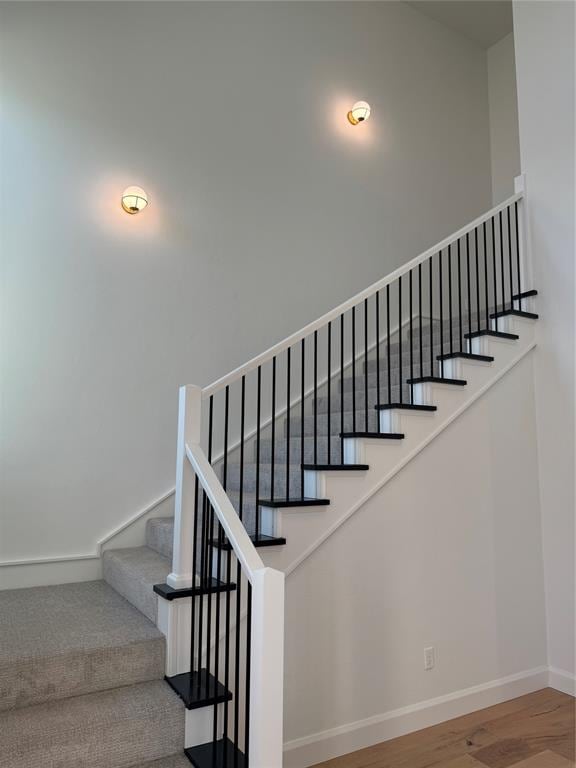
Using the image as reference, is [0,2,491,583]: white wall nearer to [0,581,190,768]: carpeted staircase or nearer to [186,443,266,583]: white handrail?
[0,581,190,768]: carpeted staircase

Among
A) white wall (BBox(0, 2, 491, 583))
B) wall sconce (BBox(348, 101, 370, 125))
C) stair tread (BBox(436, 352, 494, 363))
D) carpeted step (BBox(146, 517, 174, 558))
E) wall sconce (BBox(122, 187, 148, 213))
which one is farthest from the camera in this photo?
wall sconce (BBox(348, 101, 370, 125))

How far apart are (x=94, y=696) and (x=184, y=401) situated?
1.26m

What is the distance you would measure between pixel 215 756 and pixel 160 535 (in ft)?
4.66

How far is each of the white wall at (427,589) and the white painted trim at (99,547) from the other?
137cm

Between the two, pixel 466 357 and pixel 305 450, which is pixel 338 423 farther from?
pixel 466 357

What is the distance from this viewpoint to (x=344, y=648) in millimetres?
2719

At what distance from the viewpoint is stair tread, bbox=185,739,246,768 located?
1.98 metres

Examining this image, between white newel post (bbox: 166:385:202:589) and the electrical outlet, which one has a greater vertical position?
white newel post (bbox: 166:385:202:589)

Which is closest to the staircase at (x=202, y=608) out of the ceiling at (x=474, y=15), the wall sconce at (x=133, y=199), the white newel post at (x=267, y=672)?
the white newel post at (x=267, y=672)

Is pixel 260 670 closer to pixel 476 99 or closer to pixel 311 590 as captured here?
pixel 311 590

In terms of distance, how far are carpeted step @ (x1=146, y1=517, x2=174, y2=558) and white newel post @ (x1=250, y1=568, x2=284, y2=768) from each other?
1.50 meters

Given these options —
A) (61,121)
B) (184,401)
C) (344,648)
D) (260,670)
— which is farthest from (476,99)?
(260,670)

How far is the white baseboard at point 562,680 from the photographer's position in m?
3.32

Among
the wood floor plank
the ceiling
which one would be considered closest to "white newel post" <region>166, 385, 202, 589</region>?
the wood floor plank
